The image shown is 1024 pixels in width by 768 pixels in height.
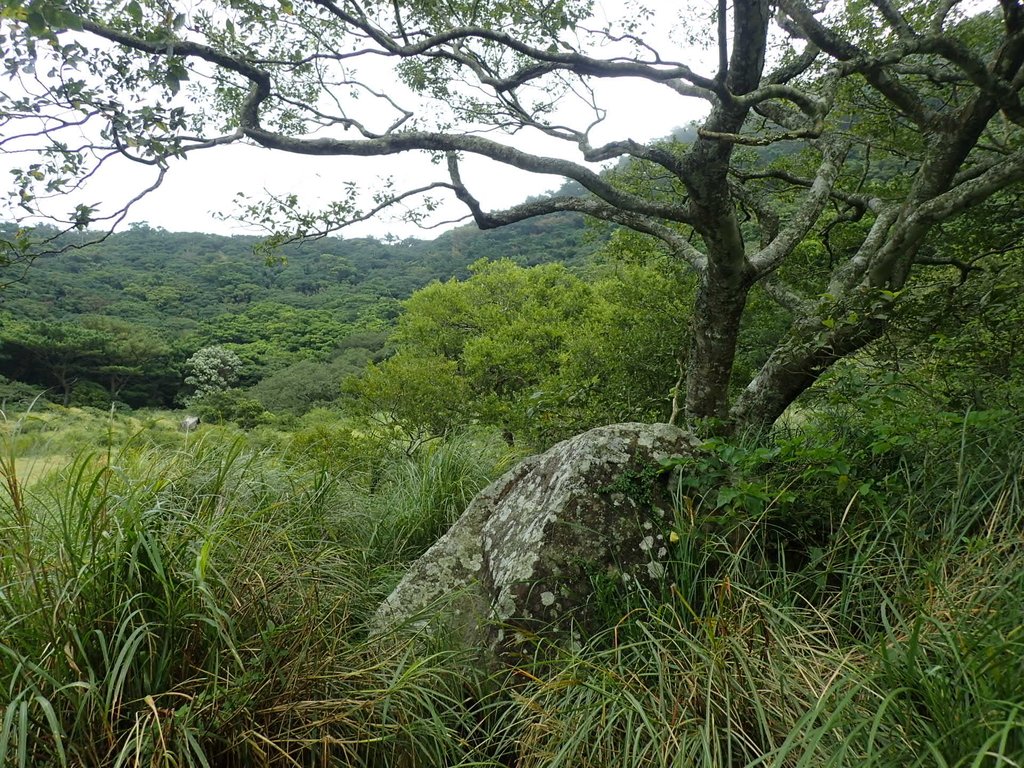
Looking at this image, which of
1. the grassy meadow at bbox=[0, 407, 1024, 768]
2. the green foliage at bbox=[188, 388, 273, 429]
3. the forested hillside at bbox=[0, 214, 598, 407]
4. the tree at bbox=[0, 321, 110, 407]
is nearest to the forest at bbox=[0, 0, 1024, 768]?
the grassy meadow at bbox=[0, 407, 1024, 768]

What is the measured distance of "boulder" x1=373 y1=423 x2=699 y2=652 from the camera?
2846 mm

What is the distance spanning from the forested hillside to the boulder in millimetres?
22447

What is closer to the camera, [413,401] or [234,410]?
[413,401]

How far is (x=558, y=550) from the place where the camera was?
2979 mm

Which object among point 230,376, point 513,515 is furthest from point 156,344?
point 513,515

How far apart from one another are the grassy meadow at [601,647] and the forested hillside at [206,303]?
2312 centimetres

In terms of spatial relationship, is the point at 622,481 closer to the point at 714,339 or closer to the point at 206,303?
the point at 714,339

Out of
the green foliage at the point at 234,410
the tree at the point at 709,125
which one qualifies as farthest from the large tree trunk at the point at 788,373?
the green foliage at the point at 234,410

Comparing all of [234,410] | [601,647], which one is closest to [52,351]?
[234,410]

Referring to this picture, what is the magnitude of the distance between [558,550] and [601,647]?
497mm

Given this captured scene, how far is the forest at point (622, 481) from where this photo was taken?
177cm

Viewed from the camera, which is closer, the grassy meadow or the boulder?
the grassy meadow

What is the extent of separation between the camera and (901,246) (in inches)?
166

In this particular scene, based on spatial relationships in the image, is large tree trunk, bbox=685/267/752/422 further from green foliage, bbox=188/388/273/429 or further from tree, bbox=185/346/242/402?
tree, bbox=185/346/242/402
